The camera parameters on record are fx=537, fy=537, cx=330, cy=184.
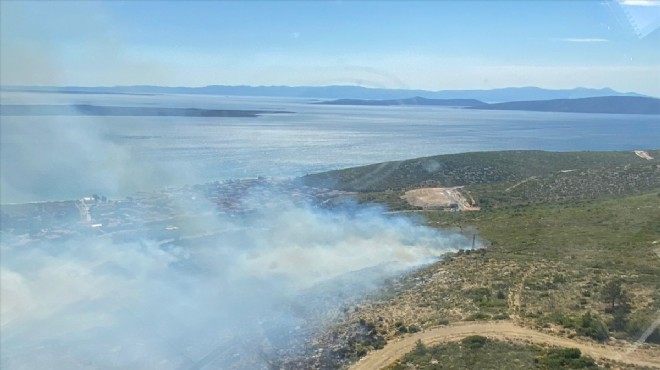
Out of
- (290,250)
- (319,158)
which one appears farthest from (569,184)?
(319,158)

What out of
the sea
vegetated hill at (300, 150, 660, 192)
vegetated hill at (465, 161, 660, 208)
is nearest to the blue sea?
the sea

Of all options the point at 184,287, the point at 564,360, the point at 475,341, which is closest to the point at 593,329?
the point at 564,360

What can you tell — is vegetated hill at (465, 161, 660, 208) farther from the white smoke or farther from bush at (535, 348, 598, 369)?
bush at (535, 348, 598, 369)

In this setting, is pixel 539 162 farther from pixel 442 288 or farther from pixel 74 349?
pixel 74 349

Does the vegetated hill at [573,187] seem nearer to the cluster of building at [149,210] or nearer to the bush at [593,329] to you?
the cluster of building at [149,210]

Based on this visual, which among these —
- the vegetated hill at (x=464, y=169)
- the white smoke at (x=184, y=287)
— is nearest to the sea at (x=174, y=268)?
the white smoke at (x=184, y=287)
